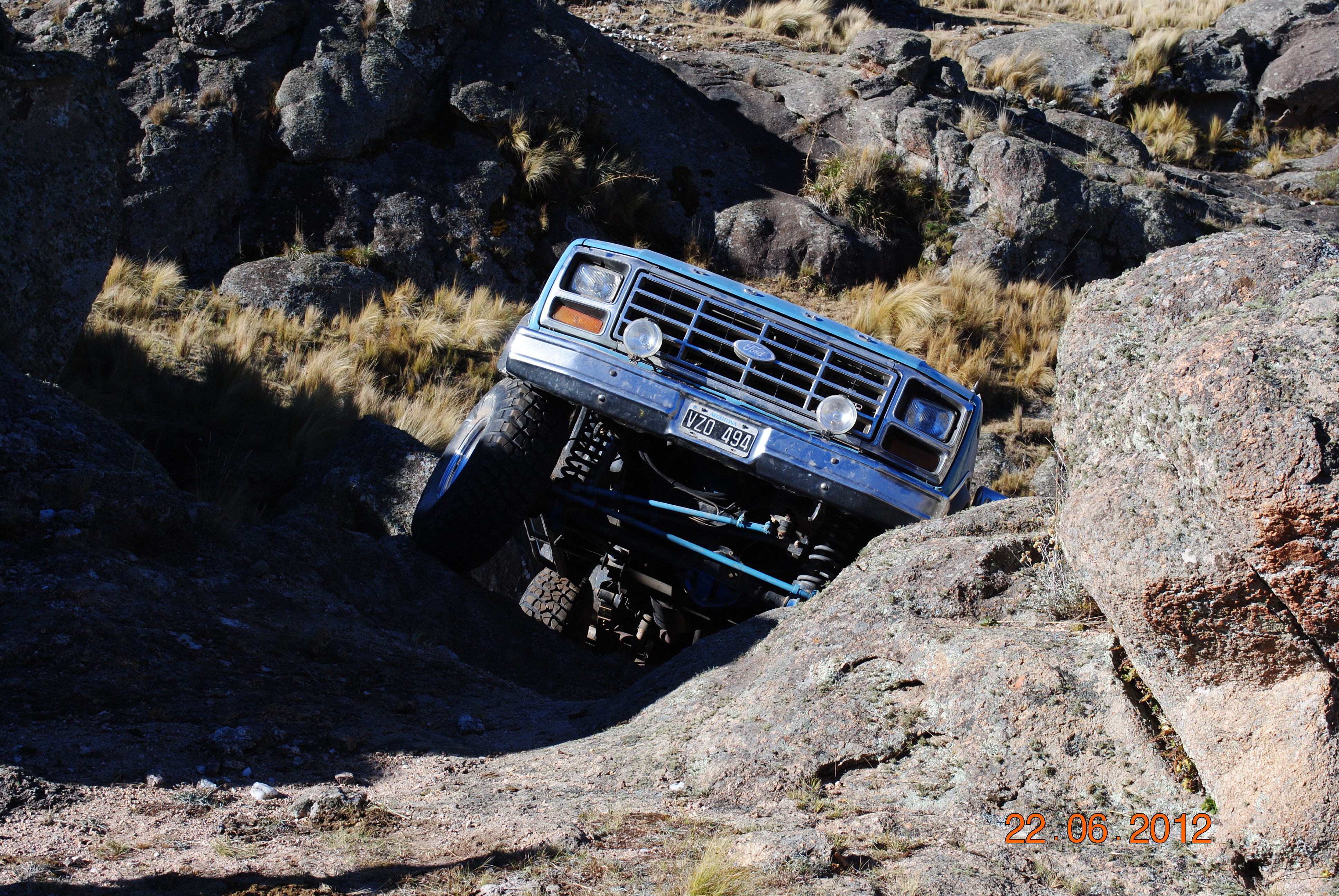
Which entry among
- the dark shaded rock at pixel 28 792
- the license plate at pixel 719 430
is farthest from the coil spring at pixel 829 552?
the dark shaded rock at pixel 28 792

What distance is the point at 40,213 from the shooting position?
5914 millimetres

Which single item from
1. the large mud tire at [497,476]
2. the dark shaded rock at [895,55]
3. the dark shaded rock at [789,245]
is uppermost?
the dark shaded rock at [895,55]

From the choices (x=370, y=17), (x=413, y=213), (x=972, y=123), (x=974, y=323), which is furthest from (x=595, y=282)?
(x=972, y=123)

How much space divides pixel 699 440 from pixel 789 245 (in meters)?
8.43

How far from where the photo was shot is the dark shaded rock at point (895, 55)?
15508 mm

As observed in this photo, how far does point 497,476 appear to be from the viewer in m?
5.09

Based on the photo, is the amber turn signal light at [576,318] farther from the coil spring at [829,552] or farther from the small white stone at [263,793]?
the small white stone at [263,793]

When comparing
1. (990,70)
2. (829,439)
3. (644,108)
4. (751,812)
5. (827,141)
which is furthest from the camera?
(990,70)

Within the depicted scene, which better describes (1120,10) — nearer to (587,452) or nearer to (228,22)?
(228,22)

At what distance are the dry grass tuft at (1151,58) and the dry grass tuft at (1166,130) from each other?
497 mm

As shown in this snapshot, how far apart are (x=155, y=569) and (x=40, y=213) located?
2.79 meters

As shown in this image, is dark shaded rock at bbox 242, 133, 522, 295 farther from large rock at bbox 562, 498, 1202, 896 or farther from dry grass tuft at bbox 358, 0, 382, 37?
large rock at bbox 562, 498, 1202, 896

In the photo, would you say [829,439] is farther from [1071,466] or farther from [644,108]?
[644,108]

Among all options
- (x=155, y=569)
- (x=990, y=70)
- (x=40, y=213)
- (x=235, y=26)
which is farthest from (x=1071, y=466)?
(x=990, y=70)
